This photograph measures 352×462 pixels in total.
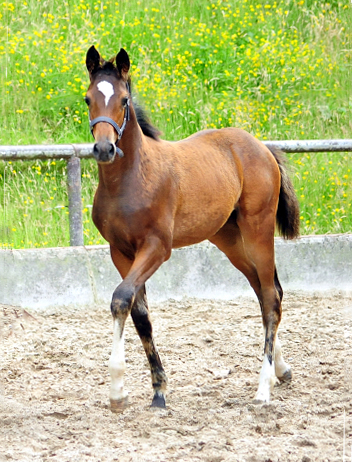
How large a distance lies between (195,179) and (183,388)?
4.31ft

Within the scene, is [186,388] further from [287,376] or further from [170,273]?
[170,273]

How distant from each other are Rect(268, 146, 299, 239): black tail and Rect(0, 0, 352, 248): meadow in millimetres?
2310

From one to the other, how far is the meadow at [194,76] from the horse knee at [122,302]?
3.90 m

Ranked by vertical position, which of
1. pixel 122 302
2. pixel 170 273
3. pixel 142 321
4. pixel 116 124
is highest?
pixel 116 124

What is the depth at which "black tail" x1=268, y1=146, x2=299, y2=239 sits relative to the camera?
16.0ft

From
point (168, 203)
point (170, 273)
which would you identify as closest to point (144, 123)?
point (168, 203)

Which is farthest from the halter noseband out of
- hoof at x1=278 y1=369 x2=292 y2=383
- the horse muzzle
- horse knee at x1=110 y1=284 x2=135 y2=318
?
hoof at x1=278 y1=369 x2=292 y2=383

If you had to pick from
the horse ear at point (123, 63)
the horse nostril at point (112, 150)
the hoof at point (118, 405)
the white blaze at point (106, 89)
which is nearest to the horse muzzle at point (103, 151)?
the horse nostril at point (112, 150)

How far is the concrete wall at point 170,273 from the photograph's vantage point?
5.60m

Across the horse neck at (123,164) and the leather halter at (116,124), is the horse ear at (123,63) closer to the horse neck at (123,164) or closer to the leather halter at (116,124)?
the leather halter at (116,124)

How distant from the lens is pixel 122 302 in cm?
356

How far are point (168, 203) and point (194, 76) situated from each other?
585cm

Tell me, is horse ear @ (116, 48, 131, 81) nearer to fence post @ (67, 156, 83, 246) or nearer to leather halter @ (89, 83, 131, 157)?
leather halter @ (89, 83, 131, 157)

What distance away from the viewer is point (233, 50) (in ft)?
32.9
